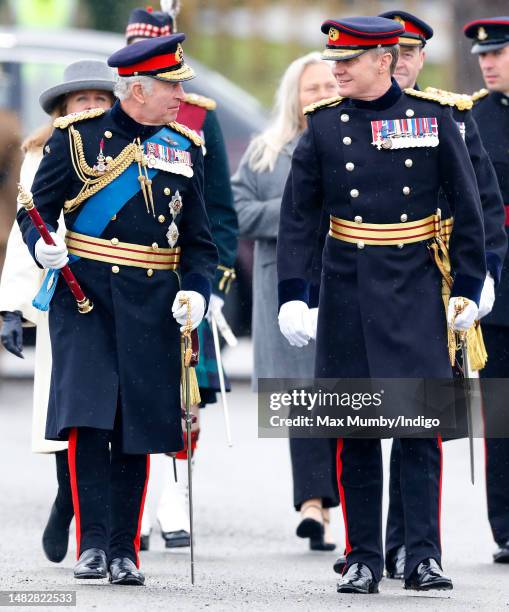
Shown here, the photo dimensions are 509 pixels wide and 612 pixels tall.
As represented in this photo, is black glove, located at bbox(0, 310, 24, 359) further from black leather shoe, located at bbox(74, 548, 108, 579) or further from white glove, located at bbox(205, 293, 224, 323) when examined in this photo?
white glove, located at bbox(205, 293, 224, 323)

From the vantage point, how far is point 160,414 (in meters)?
7.11

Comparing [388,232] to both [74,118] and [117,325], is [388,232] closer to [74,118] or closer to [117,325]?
[117,325]

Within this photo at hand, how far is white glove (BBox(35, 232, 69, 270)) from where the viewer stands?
270 inches

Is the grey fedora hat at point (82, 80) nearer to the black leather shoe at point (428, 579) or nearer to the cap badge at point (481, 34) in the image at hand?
the cap badge at point (481, 34)

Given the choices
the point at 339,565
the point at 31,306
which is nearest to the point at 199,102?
the point at 31,306

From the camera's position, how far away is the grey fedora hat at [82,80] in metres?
7.88

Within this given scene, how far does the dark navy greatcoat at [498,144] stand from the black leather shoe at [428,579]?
1601 mm

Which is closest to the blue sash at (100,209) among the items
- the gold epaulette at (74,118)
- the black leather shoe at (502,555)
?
the gold epaulette at (74,118)

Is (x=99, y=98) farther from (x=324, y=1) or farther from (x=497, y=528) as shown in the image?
(x=324, y=1)

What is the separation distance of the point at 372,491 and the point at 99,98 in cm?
194

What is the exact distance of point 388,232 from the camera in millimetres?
7031

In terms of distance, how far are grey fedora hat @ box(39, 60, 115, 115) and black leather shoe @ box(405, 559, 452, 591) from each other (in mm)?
2264

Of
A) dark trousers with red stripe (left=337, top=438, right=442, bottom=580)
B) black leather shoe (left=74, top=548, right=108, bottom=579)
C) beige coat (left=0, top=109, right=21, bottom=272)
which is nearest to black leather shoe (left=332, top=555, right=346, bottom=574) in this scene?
dark trousers with red stripe (left=337, top=438, right=442, bottom=580)

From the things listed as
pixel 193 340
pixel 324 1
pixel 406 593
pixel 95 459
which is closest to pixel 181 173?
pixel 193 340
